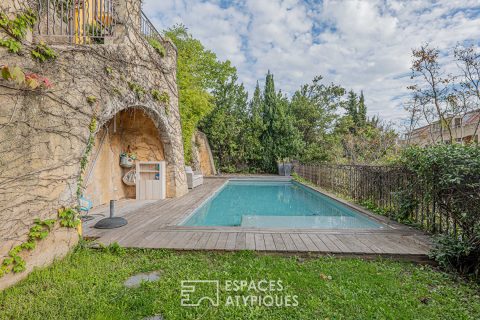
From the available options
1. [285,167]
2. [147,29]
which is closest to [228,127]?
[285,167]

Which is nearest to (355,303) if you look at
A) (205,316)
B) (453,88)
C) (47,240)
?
(205,316)

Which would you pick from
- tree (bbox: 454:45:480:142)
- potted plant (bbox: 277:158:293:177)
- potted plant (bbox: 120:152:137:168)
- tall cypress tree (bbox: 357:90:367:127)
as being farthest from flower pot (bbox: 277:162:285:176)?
tall cypress tree (bbox: 357:90:367:127)

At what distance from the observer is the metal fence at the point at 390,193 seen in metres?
3.45

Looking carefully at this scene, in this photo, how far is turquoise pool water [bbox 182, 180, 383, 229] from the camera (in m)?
4.72

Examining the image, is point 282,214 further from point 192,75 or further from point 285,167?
point 285,167

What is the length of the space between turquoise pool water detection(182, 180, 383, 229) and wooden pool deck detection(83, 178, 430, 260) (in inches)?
27.7

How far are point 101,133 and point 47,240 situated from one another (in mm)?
3879

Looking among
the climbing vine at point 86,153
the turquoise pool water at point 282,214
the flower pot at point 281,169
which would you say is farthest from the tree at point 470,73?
the climbing vine at point 86,153

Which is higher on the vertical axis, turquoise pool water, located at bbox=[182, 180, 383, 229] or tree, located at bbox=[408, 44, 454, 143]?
tree, located at bbox=[408, 44, 454, 143]

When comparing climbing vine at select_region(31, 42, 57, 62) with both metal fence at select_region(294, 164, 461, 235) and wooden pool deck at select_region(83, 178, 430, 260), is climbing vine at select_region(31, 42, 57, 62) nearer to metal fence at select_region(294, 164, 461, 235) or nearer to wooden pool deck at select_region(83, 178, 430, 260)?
wooden pool deck at select_region(83, 178, 430, 260)

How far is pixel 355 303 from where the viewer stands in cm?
191

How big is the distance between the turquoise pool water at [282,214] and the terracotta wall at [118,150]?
8.20 feet

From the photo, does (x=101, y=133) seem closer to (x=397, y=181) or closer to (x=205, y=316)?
(x=205, y=316)

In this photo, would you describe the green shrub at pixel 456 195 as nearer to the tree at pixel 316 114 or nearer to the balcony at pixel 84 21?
the balcony at pixel 84 21
